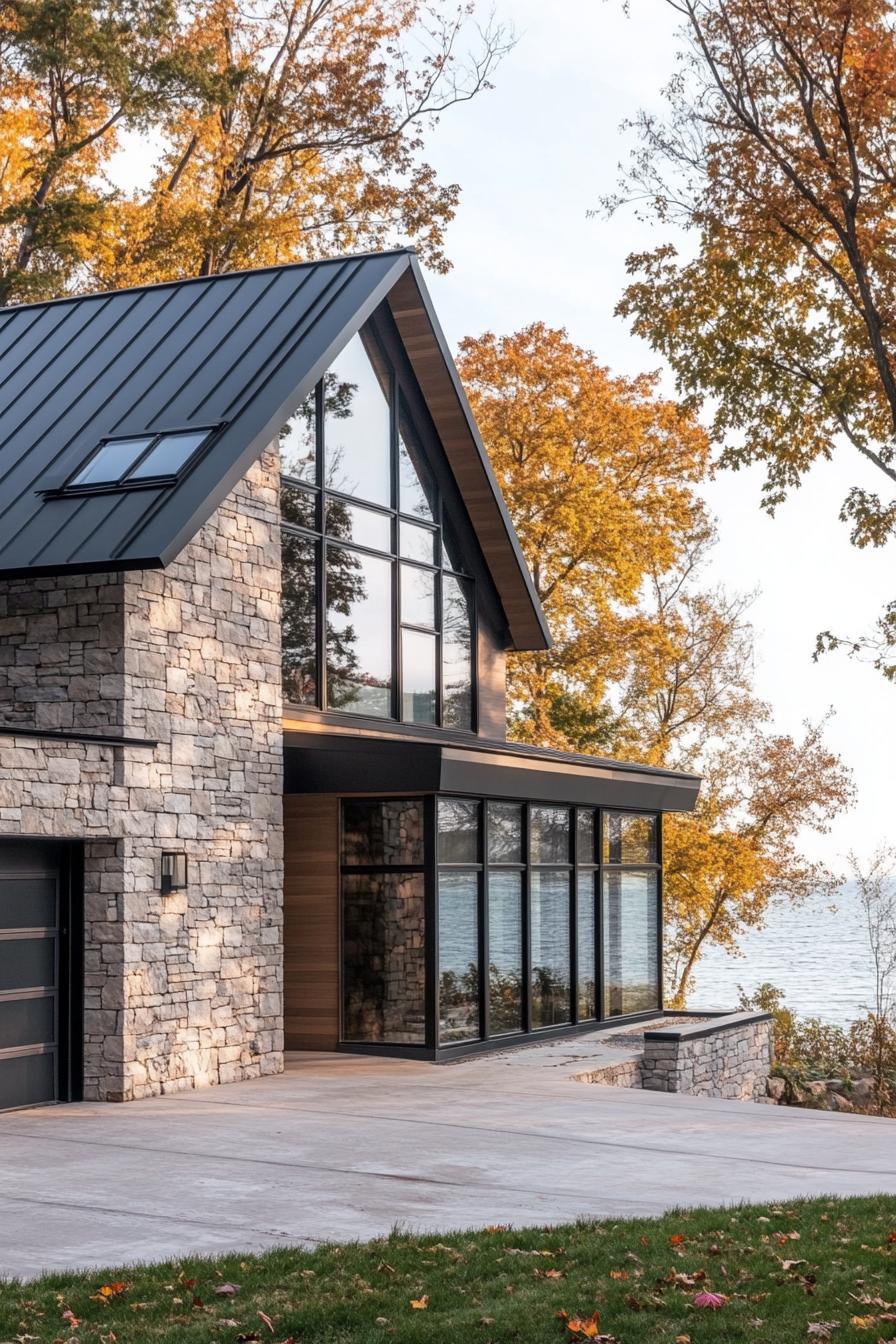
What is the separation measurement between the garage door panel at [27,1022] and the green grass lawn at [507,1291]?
5.54m

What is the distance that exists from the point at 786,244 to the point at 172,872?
9311 millimetres

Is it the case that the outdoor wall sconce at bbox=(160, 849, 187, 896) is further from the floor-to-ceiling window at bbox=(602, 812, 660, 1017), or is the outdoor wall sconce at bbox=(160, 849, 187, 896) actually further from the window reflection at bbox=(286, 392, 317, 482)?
the floor-to-ceiling window at bbox=(602, 812, 660, 1017)

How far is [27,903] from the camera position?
12.6 metres

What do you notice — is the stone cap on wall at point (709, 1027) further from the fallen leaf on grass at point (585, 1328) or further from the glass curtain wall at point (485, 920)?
the fallen leaf on grass at point (585, 1328)

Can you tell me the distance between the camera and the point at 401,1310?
6484 millimetres

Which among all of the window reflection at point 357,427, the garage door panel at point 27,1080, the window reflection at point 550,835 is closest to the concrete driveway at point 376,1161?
the garage door panel at point 27,1080

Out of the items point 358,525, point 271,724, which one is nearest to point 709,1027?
point 271,724

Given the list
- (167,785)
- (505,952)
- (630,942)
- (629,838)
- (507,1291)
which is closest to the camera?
(507,1291)

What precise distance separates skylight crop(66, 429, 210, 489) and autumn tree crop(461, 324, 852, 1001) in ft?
49.7

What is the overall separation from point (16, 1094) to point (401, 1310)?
266 inches

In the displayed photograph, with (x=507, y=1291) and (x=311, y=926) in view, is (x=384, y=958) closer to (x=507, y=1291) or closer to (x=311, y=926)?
(x=311, y=926)

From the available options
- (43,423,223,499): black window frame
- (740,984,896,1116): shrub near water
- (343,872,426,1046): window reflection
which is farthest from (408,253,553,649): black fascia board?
(740,984,896,1116): shrub near water

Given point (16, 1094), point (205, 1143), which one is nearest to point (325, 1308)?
point (205, 1143)

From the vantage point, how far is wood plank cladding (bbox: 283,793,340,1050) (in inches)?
618
